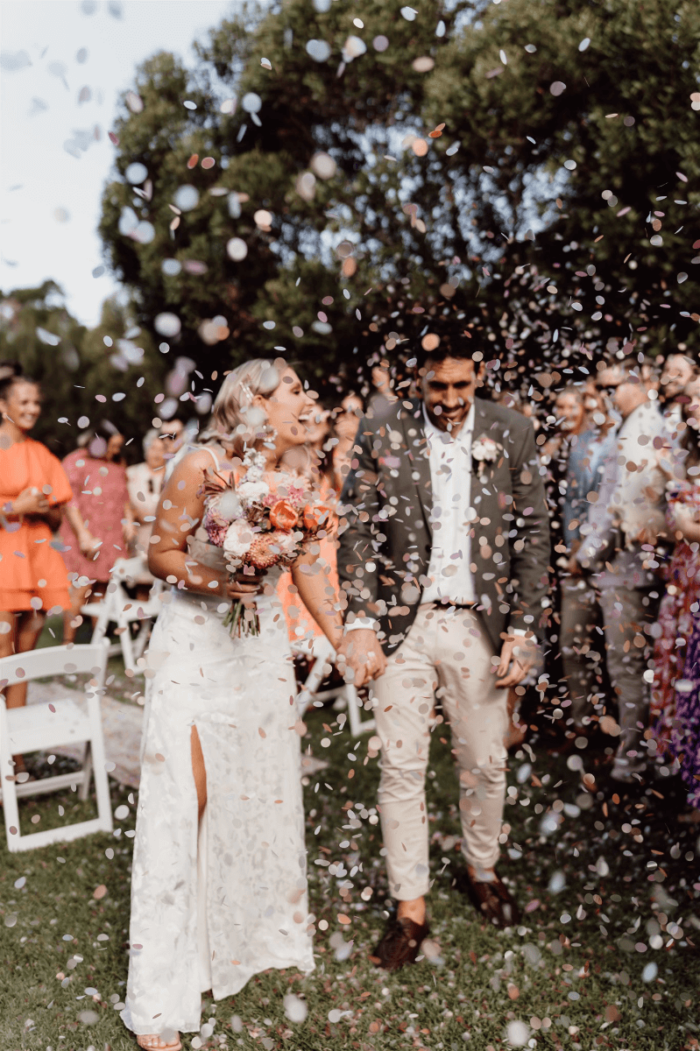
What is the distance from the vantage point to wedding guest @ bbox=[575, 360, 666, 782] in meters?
4.17

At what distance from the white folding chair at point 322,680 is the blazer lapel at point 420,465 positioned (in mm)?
1346

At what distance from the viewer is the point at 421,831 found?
2994mm

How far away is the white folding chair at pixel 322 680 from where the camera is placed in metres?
4.46

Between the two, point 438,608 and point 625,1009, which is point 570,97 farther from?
point 625,1009

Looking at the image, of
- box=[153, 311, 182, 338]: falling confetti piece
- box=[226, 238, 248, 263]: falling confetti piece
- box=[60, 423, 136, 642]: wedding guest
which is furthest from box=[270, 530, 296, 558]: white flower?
box=[153, 311, 182, 338]: falling confetti piece

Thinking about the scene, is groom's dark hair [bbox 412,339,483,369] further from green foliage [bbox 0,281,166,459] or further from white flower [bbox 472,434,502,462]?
green foliage [bbox 0,281,166,459]

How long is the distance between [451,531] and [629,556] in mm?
1804

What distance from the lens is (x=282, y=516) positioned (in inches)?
88.9

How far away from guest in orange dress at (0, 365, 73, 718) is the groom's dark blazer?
87.8 inches

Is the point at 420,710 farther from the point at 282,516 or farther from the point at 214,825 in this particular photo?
the point at 282,516

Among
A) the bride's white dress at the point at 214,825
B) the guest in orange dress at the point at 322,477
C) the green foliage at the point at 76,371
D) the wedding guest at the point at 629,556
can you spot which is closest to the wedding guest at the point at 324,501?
the guest in orange dress at the point at 322,477

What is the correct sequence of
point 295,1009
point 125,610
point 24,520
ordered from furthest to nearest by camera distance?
point 125,610, point 24,520, point 295,1009

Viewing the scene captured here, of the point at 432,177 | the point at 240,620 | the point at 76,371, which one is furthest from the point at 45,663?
the point at 76,371

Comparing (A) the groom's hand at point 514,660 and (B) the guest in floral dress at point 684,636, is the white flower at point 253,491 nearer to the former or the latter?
(A) the groom's hand at point 514,660
